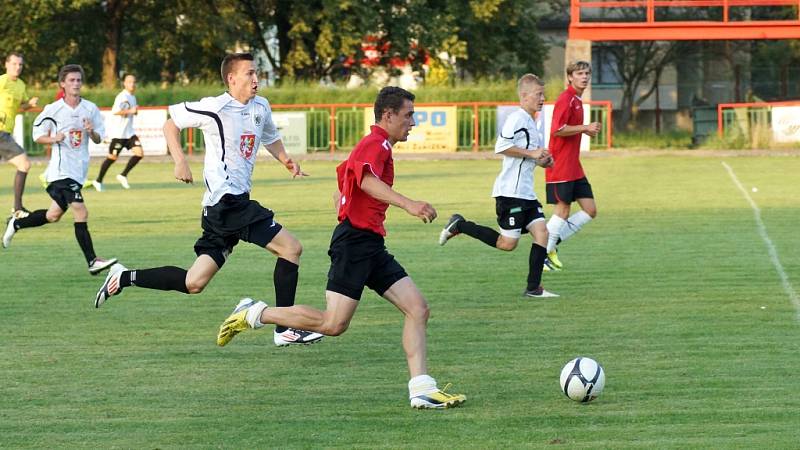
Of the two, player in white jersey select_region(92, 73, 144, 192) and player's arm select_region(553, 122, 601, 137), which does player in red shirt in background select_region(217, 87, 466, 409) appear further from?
player in white jersey select_region(92, 73, 144, 192)

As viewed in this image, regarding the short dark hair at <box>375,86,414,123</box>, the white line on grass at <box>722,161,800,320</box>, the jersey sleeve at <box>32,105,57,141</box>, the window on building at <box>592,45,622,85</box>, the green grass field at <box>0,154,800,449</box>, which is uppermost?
the window on building at <box>592,45,622,85</box>

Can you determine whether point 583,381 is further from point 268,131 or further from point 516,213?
point 516,213

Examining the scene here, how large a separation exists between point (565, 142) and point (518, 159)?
1.60 m

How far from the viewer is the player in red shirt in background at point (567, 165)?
12.8m

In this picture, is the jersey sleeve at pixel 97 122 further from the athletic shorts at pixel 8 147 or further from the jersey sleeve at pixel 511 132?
the jersey sleeve at pixel 511 132

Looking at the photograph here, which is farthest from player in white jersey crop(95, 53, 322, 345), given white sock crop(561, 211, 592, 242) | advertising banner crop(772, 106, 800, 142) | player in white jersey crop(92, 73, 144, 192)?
advertising banner crop(772, 106, 800, 142)

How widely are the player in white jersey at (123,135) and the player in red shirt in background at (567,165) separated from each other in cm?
1343

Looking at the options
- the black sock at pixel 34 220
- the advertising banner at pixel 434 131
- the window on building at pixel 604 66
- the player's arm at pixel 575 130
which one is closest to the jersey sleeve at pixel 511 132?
the player's arm at pixel 575 130

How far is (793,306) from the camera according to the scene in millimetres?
10766

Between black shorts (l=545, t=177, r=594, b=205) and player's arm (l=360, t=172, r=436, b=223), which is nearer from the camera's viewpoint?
player's arm (l=360, t=172, r=436, b=223)

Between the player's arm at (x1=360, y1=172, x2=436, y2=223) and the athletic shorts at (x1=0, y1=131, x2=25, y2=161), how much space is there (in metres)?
10.8

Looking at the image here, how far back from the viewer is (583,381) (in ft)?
23.6

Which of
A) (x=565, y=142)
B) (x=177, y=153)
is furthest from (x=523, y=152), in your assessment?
(x=177, y=153)

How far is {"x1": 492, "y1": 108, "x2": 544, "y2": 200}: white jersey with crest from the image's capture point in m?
11.6
